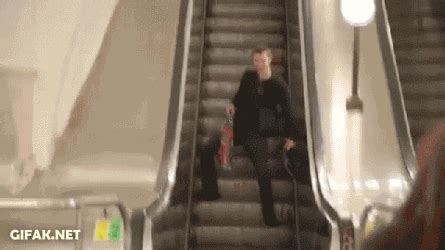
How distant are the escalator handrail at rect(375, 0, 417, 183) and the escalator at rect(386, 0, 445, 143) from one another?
24.4 inches

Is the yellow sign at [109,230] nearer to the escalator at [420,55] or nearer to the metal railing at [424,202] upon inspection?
the escalator at [420,55]

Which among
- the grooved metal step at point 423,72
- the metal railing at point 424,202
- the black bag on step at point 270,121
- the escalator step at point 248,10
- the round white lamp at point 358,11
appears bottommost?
the metal railing at point 424,202

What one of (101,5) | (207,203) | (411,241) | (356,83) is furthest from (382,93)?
(411,241)

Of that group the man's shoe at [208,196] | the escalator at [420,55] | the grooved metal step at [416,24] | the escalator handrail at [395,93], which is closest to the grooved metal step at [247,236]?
the man's shoe at [208,196]

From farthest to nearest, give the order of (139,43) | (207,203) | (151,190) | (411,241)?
(139,43) < (207,203) < (151,190) < (411,241)

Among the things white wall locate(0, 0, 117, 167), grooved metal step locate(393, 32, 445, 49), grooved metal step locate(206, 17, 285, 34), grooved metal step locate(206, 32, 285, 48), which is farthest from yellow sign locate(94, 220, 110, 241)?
grooved metal step locate(393, 32, 445, 49)

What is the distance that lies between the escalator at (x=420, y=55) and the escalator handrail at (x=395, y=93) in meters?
0.62

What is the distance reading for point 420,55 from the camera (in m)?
6.60

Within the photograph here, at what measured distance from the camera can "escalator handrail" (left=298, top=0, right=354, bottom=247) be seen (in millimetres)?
4160

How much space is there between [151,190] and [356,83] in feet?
6.16

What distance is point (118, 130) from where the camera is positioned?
501cm

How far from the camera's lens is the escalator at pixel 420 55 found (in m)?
6.07

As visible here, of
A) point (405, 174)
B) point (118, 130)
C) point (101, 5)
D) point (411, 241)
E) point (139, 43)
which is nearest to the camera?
point (411, 241)

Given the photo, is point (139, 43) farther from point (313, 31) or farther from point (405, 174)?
point (405, 174)
